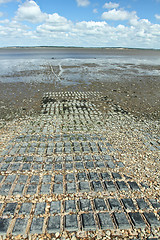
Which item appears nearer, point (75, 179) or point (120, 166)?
point (75, 179)

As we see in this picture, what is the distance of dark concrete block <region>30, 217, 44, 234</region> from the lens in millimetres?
3836

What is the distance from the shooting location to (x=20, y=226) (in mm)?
3949

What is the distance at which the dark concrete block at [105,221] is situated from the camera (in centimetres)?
399

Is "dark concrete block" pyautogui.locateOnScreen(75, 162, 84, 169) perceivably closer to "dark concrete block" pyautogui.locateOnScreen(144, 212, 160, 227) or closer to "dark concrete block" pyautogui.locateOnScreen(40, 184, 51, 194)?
"dark concrete block" pyautogui.locateOnScreen(40, 184, 51, 194)

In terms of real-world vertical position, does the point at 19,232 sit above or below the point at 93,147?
below

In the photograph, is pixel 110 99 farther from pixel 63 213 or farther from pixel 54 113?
pixel 63 213

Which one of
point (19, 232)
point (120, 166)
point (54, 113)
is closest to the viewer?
point (19, 232)

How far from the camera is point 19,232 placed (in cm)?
382

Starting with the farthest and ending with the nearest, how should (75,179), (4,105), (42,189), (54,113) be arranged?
1. (4,105)
2. (54,113)
3. (75,179)
4. (42,189)

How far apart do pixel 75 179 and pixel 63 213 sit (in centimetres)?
125

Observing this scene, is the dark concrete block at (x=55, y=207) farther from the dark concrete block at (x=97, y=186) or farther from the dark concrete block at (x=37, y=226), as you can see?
the dark concrete block at (x=97, y=186)

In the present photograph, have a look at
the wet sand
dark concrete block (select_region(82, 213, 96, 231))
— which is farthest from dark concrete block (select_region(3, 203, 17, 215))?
the wet sand

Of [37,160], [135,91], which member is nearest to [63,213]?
[37,160]

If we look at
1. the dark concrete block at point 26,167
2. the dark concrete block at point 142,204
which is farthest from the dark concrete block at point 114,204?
the dark concrete block at point 26,167
